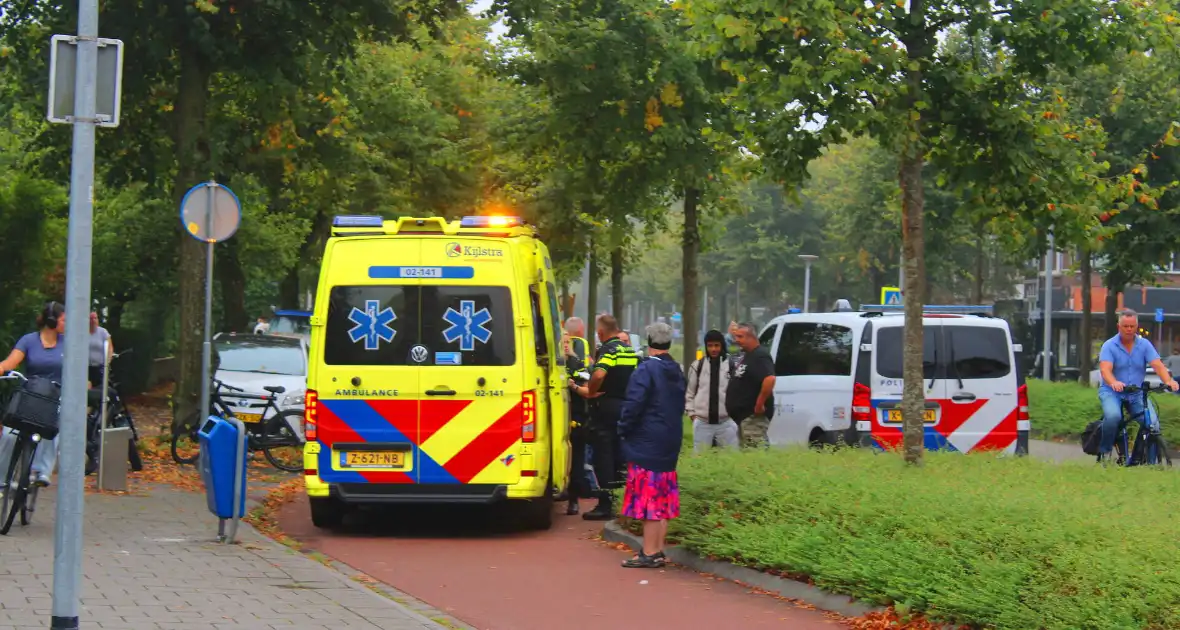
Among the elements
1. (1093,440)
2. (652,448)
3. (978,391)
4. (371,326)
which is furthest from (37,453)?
(1093,440)

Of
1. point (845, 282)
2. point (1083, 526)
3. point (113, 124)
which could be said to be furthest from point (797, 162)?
point (845, 282)

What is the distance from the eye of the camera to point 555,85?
21781 millimetres

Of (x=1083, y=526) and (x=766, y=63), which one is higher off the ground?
(x=766, y=63)

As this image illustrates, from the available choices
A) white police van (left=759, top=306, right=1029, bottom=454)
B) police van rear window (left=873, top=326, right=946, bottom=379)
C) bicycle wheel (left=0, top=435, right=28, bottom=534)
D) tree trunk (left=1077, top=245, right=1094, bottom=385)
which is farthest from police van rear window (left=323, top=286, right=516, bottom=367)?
tree trunk (left=1077, top=245, right=1094, bottom=385)

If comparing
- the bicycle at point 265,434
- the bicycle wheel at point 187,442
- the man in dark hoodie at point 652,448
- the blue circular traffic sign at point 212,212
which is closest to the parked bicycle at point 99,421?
the bicycle wheel at point 187,442

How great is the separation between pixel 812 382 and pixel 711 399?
2.68 metres

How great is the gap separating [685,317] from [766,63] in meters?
12.4

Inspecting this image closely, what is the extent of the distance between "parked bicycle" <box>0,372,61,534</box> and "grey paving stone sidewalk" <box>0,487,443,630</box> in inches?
8.9

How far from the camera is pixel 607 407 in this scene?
14344mm

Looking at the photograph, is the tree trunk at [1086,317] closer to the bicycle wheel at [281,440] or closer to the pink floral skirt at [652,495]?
the bicycle wheel at [281,440]

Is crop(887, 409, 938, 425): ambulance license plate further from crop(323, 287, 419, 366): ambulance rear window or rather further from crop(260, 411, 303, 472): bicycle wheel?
crop(260, 411, 303, 472): bicycle wheel

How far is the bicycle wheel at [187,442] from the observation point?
18.5 meters

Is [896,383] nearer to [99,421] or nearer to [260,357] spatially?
[99,421]

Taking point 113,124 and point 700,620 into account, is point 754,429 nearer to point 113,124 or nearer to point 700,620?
point 700,620
